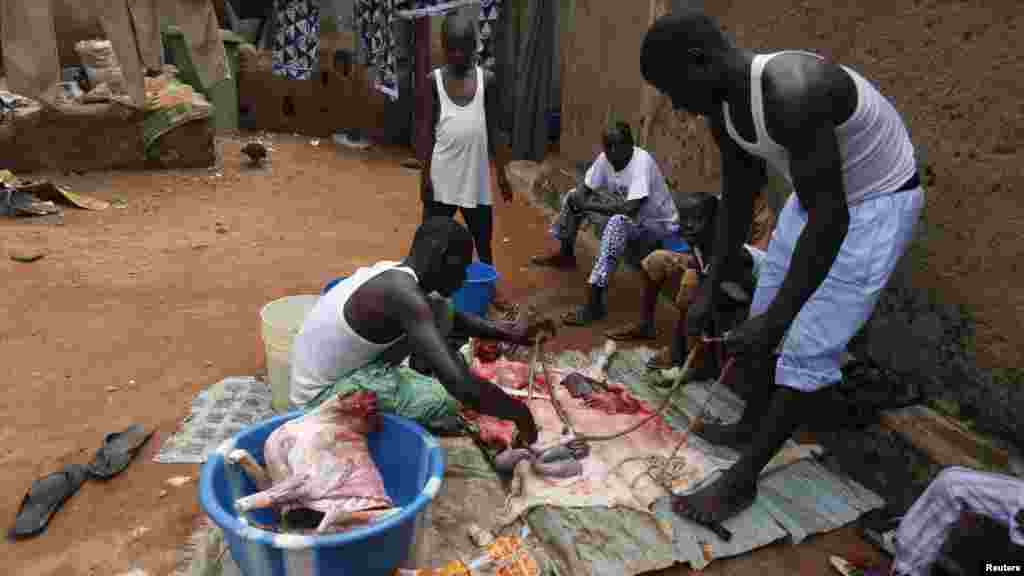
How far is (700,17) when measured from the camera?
2209 mm

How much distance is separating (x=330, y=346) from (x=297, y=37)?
7.73 m

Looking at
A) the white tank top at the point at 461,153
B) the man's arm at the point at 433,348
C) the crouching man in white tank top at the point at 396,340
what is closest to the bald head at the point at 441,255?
the crouching man in white tank top at the point at 396,340

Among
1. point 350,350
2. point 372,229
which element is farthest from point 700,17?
point 372,229

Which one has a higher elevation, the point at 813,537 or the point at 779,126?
the point at 779,126

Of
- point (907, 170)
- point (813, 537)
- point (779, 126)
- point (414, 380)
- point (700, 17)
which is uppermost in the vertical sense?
point (700, 17)

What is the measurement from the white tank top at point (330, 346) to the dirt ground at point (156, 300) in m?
0.63

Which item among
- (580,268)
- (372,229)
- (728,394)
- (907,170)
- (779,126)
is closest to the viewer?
(779,126)

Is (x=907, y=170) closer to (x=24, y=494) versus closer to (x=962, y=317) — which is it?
(x=962, y=317)

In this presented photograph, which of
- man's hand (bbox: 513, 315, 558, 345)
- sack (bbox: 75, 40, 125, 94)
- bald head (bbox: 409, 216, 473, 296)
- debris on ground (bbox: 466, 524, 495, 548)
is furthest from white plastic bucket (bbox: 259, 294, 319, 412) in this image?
sack (bbox: 75, 40, 125, 94)

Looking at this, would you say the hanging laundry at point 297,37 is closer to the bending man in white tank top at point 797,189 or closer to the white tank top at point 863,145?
the bending man in white tank top at point 797,189

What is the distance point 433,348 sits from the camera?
90.3 inches

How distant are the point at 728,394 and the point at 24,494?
3.05 m

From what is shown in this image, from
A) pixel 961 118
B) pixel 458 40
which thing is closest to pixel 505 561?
pixel 961 118

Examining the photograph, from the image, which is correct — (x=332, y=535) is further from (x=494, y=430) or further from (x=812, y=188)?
(x=812, y=188)
